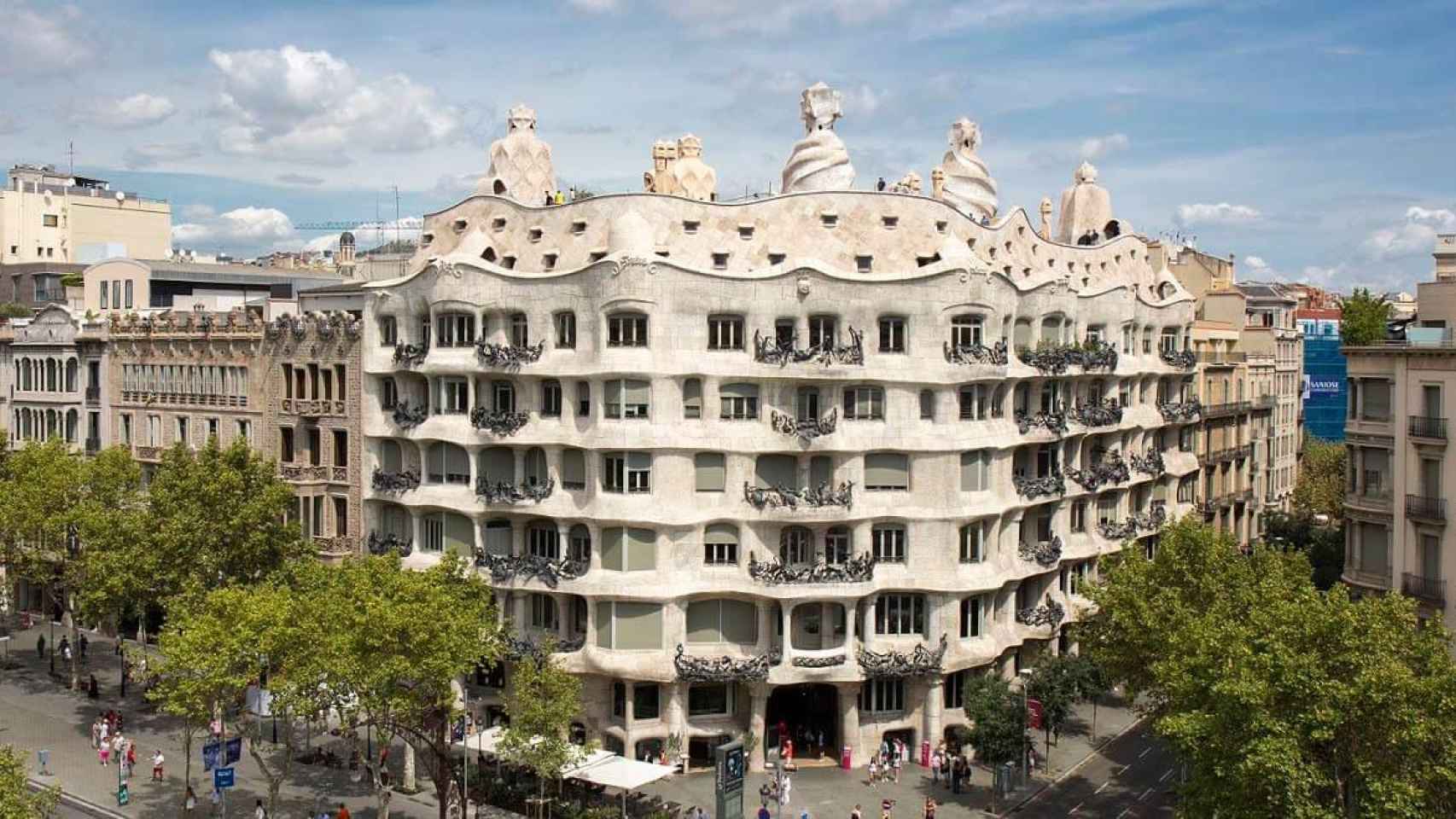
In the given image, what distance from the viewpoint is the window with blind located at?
60719 mm

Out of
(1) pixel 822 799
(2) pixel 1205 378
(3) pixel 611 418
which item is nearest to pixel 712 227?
(3) pixel 611 418

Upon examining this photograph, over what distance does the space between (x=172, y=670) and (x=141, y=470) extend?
37226 mm

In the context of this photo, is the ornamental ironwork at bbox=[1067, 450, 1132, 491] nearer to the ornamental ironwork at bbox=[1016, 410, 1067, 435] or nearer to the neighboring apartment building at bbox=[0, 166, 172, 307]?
the ornamental ironwork at bbox=[1016, 410, 1067, 435]

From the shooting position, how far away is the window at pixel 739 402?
198ft

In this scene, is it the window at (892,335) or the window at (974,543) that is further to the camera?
the window at (974,543)

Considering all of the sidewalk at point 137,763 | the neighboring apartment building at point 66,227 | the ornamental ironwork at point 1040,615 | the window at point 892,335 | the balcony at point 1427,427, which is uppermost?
the neighboring apartment building at point 66,227

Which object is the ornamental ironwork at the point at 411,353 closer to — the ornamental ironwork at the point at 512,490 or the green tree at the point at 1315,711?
the ornamental ironwork at the point at 512,490

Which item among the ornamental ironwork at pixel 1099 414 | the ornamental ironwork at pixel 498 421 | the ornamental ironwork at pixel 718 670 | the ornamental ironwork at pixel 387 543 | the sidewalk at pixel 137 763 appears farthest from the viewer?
the ornamental ironwork at pixel 1099 414

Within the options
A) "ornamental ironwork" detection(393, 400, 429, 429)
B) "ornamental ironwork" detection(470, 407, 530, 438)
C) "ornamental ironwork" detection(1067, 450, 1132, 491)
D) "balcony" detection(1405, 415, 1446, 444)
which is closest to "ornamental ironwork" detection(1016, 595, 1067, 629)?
"ornamental ironwork" detection(1067, 450, 1132, 491)

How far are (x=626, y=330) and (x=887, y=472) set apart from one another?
13.4 metres

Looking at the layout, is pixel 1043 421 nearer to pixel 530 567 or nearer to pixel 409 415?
pixel 530 567

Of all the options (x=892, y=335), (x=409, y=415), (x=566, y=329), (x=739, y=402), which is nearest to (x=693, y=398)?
(x=739, y=402)

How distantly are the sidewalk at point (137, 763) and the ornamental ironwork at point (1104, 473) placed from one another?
3658 centimetres

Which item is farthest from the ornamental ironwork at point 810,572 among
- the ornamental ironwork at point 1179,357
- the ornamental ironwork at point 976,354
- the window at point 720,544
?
the ornamental ironwork at point 1179,357
